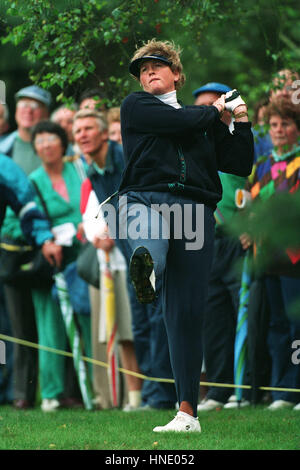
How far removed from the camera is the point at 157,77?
5.50 m

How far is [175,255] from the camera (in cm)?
529

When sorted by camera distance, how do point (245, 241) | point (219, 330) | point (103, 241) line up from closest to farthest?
point (245, 241)
point (219, 330)
point (103, 241)

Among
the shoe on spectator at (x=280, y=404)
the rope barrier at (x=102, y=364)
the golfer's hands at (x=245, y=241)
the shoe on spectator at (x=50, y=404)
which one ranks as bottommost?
the shoe on spectator at (x=50, y=404)

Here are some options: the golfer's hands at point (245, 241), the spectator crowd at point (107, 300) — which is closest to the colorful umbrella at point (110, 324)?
the spectator crowd at point (107, 300)

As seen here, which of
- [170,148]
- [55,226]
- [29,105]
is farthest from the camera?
[29,105]

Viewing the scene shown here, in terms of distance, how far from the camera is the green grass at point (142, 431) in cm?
467

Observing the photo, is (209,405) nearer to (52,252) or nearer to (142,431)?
(52,252)

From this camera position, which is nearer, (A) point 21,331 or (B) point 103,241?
(B) point 103,241

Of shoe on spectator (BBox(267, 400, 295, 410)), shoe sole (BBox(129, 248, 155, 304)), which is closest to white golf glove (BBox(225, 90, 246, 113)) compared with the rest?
shoe sole (BBox(129, 248, 155, 304))

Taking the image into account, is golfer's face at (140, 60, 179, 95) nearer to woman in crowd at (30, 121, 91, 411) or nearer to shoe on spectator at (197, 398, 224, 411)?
shoe on spectator at (197, 398, 224, 411)

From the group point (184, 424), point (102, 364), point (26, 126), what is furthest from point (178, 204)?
point (26, 126)

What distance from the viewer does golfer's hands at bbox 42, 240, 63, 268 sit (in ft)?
26.7

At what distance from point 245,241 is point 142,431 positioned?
9.62ft

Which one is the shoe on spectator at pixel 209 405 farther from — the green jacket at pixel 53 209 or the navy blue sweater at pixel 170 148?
the navy blue sweater at pixel 170 148
